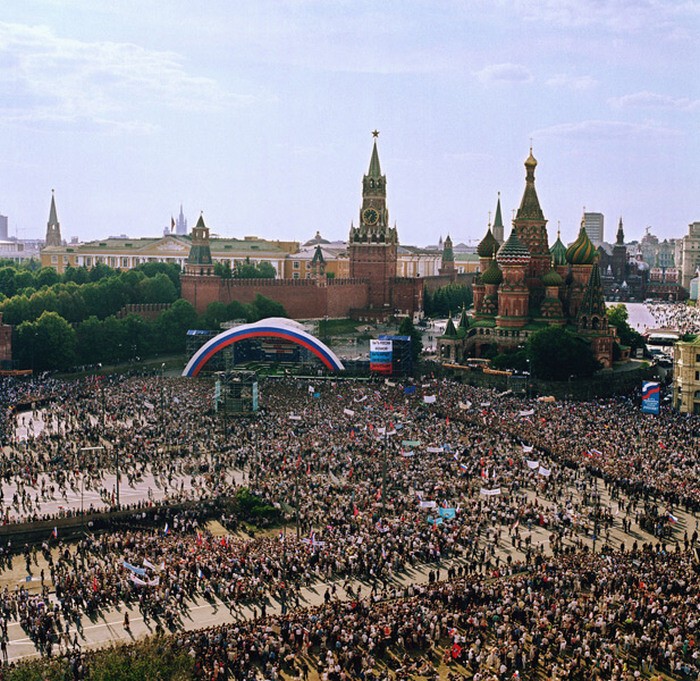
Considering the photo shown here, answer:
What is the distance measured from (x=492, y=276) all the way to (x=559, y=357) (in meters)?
16.4

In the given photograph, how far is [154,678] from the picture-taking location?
2083cm

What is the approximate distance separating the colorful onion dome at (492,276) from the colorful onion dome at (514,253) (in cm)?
383

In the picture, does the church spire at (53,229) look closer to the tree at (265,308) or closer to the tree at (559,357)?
the tree at (265,308)

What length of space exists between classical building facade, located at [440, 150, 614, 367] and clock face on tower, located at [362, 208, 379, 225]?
29.1 m

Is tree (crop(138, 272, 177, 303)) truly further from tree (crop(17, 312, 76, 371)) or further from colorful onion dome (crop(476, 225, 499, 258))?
colorful onion dome (crop(476, 225, 499, 258))

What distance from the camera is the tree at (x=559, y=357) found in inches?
2517

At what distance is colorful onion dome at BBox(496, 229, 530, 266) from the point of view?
73875 mm

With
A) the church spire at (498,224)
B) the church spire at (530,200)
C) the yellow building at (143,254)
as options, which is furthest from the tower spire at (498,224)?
the church spire at (530,200)

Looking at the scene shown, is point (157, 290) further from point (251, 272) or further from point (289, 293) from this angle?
point (251, 272)

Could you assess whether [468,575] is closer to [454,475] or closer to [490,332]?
[454,475]

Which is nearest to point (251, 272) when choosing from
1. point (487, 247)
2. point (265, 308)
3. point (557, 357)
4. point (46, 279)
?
point (265, 308)

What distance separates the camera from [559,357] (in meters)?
63.8

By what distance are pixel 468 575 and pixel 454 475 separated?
35.4 feet

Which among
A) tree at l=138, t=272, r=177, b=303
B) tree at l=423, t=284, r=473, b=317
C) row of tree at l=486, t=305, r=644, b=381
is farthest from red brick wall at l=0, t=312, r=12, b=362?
tree at l=423, t=284, r=473, b=317
